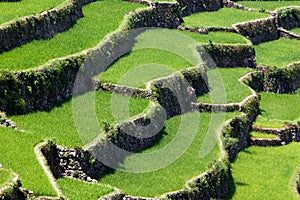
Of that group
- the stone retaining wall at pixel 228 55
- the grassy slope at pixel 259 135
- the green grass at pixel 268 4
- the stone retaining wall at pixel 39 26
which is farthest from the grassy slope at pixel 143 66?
the green grass at pixel 268 4

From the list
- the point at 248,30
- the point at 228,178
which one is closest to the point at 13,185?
the point at 228,178

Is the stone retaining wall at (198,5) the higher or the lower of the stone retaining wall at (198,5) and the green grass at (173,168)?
the lower

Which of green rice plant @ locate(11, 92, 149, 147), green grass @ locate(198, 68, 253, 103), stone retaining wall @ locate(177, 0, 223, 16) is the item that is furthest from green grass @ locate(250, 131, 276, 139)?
stone retaining wall @ locate(177, 0, 223, 16)

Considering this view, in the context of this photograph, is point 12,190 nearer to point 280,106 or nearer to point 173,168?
point 173,168

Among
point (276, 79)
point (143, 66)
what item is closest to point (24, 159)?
point (143, 66)

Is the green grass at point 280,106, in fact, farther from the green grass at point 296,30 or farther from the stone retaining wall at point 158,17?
the green grass at point 296,30

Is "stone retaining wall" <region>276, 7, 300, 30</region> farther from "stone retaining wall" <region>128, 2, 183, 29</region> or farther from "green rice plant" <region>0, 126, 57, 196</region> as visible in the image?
"green rice plant" <region>0, 126, 57, 196</region>

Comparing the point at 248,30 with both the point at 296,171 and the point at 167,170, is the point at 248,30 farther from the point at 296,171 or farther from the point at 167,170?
the point at 167,170
